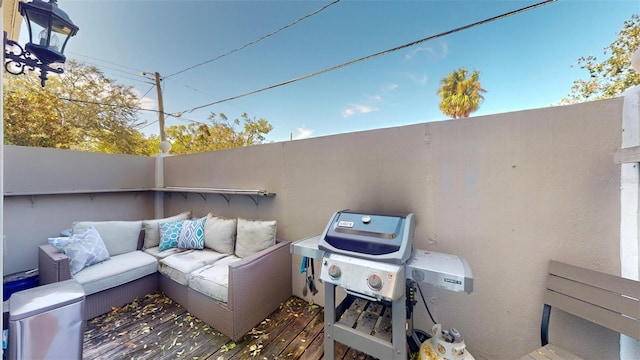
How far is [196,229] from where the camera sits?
291 centimetres

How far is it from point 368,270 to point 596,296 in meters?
1.28

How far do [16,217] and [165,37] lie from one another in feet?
13.2

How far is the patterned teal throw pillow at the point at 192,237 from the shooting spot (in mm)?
2836

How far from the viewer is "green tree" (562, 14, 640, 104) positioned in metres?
6.27

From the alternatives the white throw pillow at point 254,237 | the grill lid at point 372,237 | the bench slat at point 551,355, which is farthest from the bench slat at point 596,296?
the white throw pillow at point 254,237

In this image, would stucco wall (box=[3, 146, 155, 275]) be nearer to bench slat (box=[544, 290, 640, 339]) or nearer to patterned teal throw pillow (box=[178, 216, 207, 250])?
patterned teal throw pillow (box=[178, 216, 207, 250])

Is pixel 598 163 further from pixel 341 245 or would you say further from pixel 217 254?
pixel 217 254

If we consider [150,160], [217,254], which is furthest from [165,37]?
[217,254]

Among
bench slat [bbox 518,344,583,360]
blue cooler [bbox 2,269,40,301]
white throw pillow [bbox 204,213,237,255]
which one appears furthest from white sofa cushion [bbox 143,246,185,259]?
bench slat [bbox 518,344,583,360]

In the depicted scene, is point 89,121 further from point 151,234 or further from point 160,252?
point 160,252

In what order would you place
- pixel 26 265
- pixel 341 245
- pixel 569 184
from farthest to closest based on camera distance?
pixel 26 265 → pixel 341 245 → pixel 569 184

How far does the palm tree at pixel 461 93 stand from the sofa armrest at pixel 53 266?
35.2 feet

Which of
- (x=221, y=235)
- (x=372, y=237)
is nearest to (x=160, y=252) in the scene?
(x=221, y=235)

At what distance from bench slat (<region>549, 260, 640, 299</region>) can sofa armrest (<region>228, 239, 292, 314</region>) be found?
2256mm
